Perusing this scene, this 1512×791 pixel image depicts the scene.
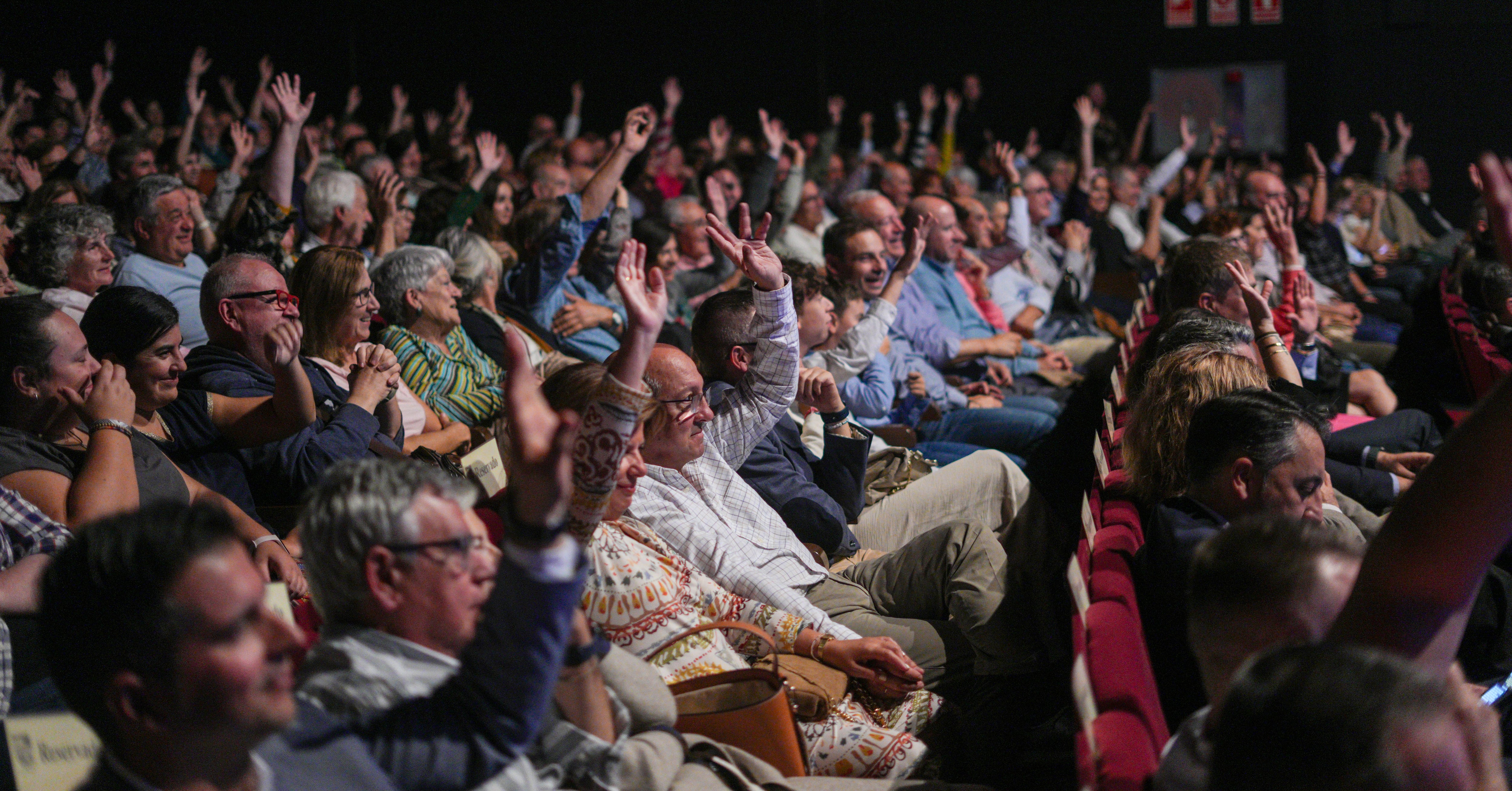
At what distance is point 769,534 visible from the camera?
257cm

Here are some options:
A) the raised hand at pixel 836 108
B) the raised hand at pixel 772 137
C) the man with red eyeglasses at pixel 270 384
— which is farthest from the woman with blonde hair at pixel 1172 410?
the raised hand at pixel 836 108

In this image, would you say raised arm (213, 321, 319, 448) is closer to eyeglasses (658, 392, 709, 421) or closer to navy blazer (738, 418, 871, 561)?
eyeglasses (658, 392, 709, 421)

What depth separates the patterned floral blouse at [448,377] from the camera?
3.54m

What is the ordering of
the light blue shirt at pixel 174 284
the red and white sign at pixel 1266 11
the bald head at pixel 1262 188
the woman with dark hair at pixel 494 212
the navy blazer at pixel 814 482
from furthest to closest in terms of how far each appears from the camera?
the red and white sign at pixel 1266 11 < the bald head at pixel 1262 188 < the woman with dark hair at pixel 494 212 < the light blue shirt at pixel 174 284 < the navy blazer at pixel 814 482

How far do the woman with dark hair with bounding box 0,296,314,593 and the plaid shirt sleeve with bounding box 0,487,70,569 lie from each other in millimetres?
44

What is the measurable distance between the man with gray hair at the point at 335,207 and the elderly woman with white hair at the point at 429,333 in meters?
0.83

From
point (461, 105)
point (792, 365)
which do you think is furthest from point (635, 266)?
point (461, 105)

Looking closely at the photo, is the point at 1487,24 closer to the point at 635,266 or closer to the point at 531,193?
the point at 531,193

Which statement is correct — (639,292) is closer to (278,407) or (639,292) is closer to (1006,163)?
(278,407)

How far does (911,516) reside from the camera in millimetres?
3367

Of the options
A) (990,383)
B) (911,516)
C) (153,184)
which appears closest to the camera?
(911,516)

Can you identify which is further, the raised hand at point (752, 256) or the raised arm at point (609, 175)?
the raised arm at point (609, 175)

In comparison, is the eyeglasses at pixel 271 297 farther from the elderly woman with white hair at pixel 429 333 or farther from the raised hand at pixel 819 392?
the raised hand at pixel 819 392

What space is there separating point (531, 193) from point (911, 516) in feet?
9.97
